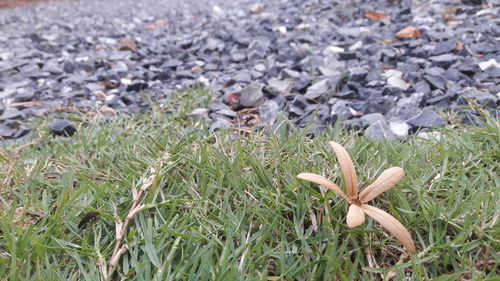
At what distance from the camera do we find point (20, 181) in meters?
1.88

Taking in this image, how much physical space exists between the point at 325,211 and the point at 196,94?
1.85m

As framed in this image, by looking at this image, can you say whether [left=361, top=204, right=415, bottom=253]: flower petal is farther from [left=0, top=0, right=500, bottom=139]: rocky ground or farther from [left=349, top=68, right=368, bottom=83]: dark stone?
[left=349, top=68, right=368, bottom=83]: dark stone

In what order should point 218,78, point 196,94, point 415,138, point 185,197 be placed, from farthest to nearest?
1. point 218,78
2. point 196,94
3. point 415,138
4. point 185,197

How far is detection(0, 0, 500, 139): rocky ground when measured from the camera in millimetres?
2617

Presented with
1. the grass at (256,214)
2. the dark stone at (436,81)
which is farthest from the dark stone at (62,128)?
the dark stone at (436,81)

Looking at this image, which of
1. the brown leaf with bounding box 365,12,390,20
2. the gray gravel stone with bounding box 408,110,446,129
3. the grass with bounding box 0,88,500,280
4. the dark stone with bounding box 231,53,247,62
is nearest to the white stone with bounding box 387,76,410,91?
the gray gravel stone with bounding box 408,110,446,129

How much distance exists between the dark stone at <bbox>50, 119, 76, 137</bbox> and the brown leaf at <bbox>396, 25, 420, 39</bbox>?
111 inches

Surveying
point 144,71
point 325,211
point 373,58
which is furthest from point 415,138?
point 144,71

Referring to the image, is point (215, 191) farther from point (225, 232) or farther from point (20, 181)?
point (20, 181)

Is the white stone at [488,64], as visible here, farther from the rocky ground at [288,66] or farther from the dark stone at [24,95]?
the dark stone at [24,95]

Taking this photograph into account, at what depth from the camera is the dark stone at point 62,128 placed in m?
2.68

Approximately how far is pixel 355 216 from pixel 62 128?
2.09 m

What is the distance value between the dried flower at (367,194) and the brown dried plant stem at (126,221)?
0.58 metres

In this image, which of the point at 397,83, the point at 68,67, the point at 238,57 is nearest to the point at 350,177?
the point at 397,83
